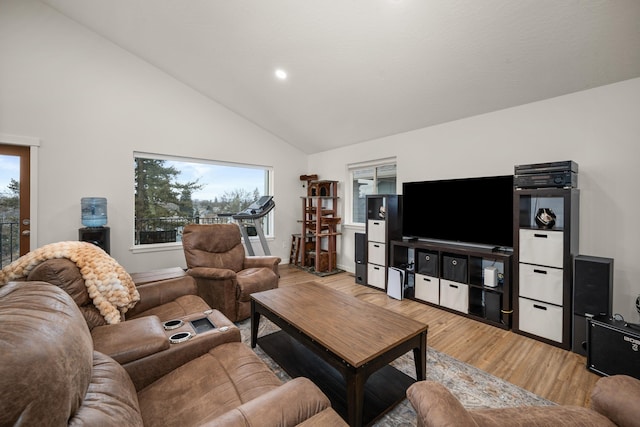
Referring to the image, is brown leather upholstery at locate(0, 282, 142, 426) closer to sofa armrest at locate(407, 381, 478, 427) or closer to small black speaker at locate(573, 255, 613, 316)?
sofa armrest at locate(407, 381, 478, 427)

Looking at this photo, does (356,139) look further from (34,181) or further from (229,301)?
(34,181)

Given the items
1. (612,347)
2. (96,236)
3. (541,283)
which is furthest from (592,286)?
(96,236)

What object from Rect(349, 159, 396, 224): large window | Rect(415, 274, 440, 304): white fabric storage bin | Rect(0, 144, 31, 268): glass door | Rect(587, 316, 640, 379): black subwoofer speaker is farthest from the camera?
Rect(349, 159, 396, 224): large window

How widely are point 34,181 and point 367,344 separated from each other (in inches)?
168

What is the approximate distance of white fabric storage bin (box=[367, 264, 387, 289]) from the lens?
12.9ft

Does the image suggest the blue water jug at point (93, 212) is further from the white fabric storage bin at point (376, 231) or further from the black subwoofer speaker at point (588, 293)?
the black subwoofer speaker at point (588, 293)

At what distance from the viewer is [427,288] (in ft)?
11.3

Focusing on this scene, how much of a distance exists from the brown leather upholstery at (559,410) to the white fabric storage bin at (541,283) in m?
1.58

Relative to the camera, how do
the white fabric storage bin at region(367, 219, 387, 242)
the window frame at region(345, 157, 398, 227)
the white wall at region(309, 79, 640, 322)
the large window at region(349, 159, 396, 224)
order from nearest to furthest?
the white wall at region(309, 79, 640, 322)
the white fabric storage bin at region(367, 219, 387, 242)
the large window at region(349, 159, 396, 224)
the window frame at region(345, 157, 398, 227)

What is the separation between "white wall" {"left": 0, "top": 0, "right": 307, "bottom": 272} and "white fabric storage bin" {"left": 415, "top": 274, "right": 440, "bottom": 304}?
145 inches

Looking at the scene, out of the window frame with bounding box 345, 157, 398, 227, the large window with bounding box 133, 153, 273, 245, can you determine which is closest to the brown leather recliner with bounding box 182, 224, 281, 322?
the large window with bounding box 133, 153, 273, 245

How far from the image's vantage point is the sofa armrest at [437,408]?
83cm

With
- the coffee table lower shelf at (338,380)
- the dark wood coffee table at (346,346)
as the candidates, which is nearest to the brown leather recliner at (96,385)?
the dark wood coffee table at (346,346)

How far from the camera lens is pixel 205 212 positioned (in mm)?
4754
